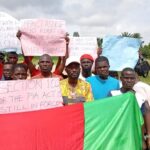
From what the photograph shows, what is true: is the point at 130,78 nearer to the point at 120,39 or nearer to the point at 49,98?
the point at 49,98

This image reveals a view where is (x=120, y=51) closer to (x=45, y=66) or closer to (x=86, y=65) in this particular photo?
(x=86, y=65)

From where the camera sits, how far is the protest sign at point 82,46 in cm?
757

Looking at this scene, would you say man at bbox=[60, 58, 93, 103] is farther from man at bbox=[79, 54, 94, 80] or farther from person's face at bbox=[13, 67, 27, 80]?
man at bbox=[79, 54, 94, 80]

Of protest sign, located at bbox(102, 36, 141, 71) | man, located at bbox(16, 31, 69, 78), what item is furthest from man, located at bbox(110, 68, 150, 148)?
protest sign, located at bbox(102, 36, 141, 71)

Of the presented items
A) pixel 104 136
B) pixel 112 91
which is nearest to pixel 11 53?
pixel 112 91

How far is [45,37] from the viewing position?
290 inches

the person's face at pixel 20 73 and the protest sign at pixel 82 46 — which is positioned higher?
the protest sign at pixel 82 46

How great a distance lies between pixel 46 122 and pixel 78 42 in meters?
2.81

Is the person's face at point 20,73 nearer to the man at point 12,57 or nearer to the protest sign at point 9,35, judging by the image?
the man at point 12,57

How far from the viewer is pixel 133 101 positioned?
5367mm

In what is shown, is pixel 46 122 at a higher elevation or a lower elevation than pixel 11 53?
lower

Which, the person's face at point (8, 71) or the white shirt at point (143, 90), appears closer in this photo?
the white shirt at point (143, 90)

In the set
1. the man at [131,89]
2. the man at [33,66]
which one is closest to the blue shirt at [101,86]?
the man at [131,89]

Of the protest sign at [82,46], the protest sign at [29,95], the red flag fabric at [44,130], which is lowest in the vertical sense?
the red flag fabric at [44,130]
